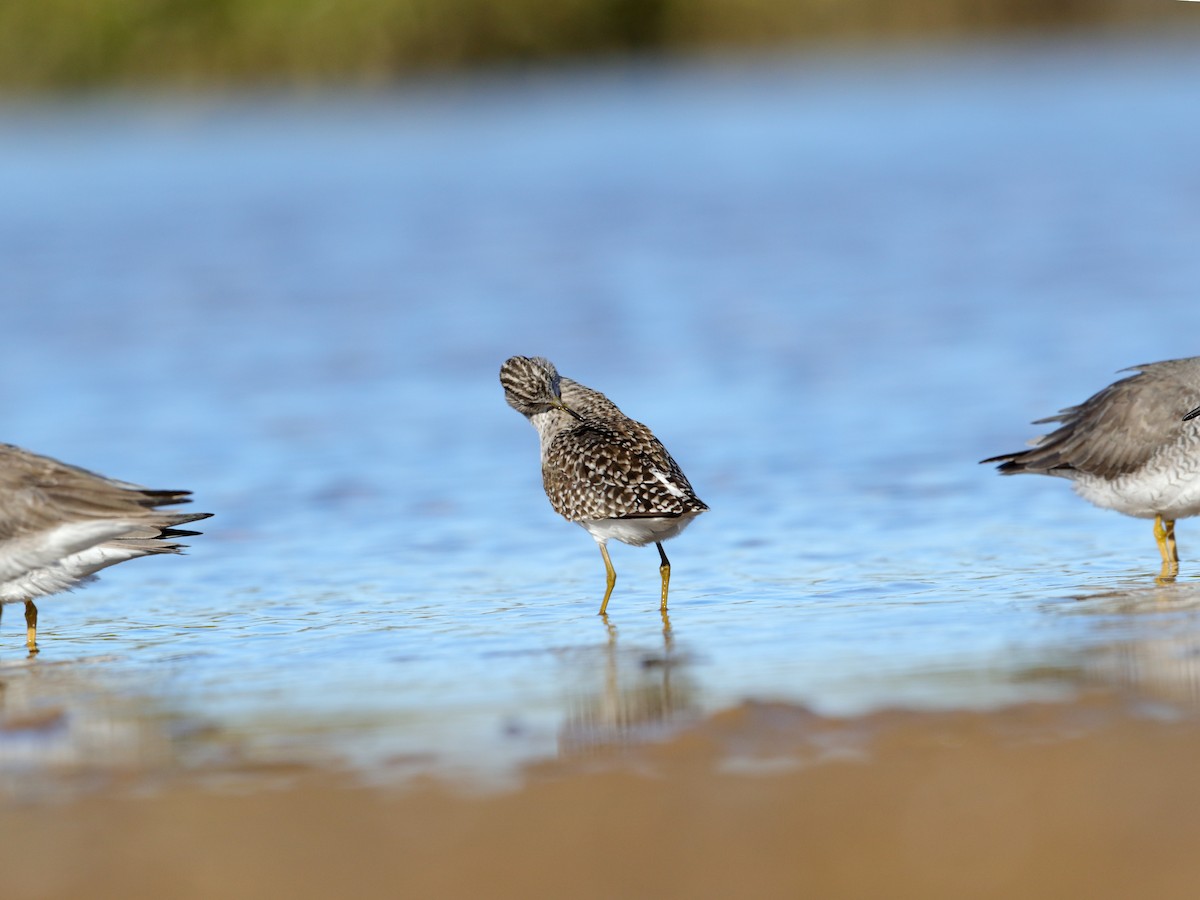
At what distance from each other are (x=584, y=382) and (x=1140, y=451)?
706 cm

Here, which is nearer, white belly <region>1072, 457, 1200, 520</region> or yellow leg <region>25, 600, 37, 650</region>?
white belly <region>1072, 457, 1200, 520</region>

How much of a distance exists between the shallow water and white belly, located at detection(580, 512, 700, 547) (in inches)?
14.0

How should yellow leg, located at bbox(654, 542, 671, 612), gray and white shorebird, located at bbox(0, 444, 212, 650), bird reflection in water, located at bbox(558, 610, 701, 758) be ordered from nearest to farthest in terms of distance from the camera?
bird reflection in water, located at bbox(558, 610, 701, 758), gray and white shorebird, located at bbox(0, 444, 212, 650), yellow leg, located at bbox(654, 542, 671, 612)

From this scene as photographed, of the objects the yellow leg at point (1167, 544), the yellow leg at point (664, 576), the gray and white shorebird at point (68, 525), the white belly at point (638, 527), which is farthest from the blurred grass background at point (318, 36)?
the yellow leg at point (1167, 544)

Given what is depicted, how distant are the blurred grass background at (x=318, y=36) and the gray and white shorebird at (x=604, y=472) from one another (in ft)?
103

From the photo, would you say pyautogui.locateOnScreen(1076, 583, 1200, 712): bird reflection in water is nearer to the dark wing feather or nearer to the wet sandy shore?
the wet sandy shore

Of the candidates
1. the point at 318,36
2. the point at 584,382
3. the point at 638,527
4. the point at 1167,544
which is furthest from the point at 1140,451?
the point at 318,36

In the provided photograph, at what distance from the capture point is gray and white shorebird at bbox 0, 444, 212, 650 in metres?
8.77

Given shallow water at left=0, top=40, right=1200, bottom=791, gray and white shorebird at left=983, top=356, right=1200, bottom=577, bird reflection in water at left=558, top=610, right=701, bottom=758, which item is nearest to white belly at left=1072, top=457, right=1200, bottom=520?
gray and white shorebird at left=983, top=356, right=1200, bottom=577

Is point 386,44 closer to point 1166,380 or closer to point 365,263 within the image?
point 365,263

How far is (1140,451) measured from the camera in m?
9.31

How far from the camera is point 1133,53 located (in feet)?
148

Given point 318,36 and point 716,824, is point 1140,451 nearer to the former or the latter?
point 716,824

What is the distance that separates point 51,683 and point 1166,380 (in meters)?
5.63
